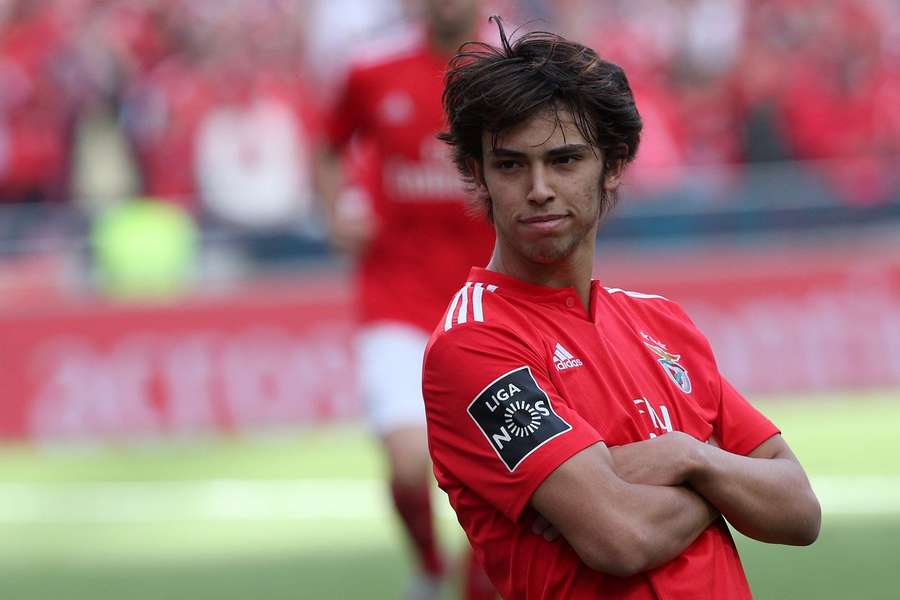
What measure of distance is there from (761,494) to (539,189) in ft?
2.85

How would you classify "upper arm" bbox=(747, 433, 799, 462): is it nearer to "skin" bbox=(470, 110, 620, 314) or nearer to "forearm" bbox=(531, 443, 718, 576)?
"forearm" bbox=(531, 443, 718, 576)

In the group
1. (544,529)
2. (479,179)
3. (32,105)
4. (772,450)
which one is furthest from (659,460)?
(32,105)

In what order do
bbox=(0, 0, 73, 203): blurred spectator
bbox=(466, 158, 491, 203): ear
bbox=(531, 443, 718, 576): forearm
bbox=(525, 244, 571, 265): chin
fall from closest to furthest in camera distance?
bbox=(531, 443, 718, 576): forearm < bbox=(525, 244, 571, 265): chin < bbox=(466, 158, 491, 203): ear < bbox=(0, 0, 73, 203): blurred spectator

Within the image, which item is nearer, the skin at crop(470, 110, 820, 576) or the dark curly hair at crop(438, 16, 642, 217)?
the skin at crop(470, 110, 820, 576)

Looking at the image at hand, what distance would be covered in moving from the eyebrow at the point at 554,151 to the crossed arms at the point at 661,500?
0.66 m

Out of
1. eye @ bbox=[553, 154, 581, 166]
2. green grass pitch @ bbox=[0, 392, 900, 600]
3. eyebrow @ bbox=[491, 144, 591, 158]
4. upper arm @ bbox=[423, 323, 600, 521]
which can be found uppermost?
eyebrow @ bbox=[491, 144, 591, 158]

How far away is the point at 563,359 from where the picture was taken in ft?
11.9

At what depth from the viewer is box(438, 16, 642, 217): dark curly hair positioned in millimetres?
3527

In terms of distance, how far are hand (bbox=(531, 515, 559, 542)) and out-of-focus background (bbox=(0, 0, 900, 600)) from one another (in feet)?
15.4

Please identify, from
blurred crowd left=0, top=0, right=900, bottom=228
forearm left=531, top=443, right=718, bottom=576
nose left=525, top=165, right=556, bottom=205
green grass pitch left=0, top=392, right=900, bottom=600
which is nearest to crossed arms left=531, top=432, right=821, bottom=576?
forearm left=531, top=443, right=718, bottom=576

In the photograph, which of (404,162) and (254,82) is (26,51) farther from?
(404,162)

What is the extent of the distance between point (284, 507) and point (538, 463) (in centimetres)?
707

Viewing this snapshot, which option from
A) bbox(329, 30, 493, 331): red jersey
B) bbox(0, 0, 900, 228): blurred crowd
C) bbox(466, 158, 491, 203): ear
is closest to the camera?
bbox(466, 158, 491, 203): ear

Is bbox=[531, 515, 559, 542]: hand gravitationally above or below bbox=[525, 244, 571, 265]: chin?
below
